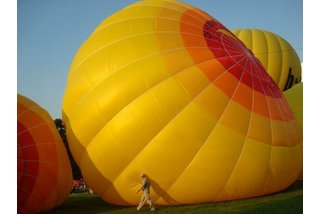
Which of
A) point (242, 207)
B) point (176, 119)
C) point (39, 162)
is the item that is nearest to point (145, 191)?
point (176, 119)

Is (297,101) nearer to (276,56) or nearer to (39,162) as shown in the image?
(276,56)

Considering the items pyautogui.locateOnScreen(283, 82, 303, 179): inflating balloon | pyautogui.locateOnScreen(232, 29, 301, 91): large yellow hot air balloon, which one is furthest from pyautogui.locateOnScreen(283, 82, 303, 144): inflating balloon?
pyautogui.locateOnScreen(232, 29, 301, 91): large yellow hot air balloon

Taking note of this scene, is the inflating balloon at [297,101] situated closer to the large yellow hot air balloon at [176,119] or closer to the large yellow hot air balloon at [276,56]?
the large yellow hot air balloon at [176,119]

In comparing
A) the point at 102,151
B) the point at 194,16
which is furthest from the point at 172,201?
the point at 194,16

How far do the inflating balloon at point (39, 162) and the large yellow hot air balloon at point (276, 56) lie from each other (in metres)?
6.17

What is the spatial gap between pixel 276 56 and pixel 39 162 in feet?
23.2

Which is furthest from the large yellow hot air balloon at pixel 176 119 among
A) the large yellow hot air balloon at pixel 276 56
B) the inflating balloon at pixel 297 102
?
the large yellow hot air balloon at pixel 276 56

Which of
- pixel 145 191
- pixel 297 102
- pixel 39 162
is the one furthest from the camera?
pixel 297 102

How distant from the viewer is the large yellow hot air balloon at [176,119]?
572cm

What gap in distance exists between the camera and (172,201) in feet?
19.3

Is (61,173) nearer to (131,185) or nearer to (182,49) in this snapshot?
(131,185)

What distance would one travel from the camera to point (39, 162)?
5832mm
